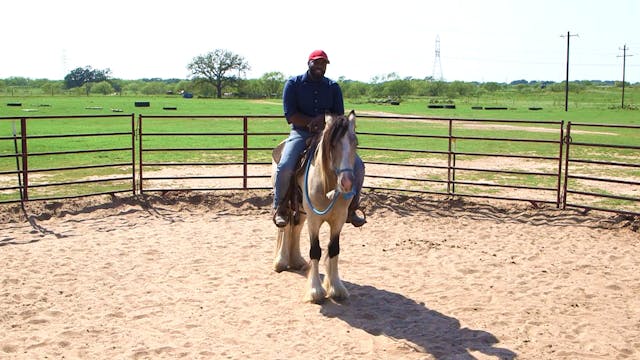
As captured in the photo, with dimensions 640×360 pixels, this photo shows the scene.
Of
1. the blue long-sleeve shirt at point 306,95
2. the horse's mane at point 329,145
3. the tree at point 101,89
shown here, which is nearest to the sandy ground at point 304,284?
the horse's mane at point 329,145

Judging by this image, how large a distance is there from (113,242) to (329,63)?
3.71 meters

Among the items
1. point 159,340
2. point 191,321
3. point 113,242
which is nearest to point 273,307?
point 191,321

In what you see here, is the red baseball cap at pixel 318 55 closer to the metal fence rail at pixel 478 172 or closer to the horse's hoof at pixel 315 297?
the horse's hoof at pixel 315 297

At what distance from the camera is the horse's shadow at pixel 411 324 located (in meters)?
4.96

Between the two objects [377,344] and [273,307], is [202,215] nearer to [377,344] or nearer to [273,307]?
[273,307]

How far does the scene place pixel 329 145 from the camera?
5.47 m

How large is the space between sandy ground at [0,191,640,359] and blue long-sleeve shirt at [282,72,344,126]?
180cm

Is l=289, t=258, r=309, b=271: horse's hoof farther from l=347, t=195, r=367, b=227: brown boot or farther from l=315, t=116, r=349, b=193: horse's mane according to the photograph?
l=315, t=116, r=349, b=193: horse's mane

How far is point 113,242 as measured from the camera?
26.2 ft

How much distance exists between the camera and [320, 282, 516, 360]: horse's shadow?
4965mm

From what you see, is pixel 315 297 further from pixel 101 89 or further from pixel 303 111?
pixel 101 89

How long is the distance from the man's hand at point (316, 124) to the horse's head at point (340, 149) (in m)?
0.57

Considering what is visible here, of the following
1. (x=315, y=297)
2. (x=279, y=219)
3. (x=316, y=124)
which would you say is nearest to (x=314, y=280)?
(x=315, y=297)

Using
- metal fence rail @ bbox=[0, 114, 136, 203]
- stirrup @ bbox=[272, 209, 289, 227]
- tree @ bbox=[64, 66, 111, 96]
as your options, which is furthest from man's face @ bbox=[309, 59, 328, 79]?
tree @ bbox=[64, 66, 111, 96]
